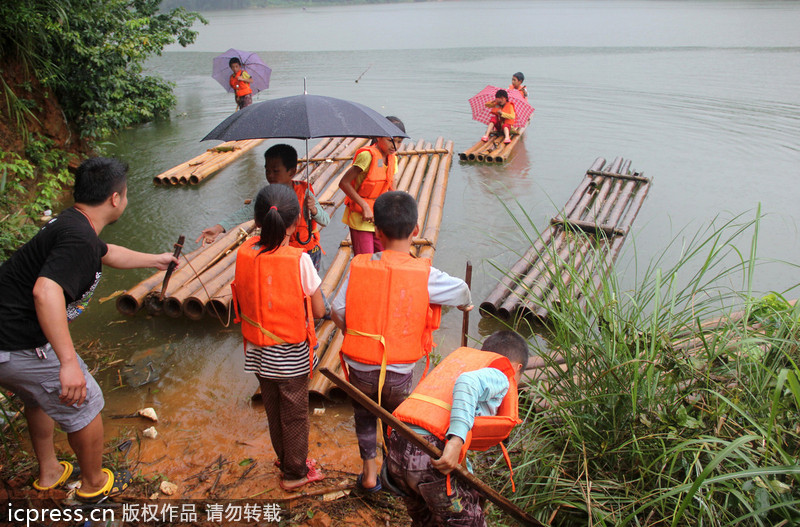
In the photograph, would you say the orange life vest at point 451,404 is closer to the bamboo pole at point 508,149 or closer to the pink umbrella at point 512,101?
the bamboo pole at point 508,149

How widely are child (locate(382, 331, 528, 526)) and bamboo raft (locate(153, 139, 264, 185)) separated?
6164 mm

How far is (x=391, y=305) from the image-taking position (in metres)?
2.50

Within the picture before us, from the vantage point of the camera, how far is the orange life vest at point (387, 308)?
98.1 inches

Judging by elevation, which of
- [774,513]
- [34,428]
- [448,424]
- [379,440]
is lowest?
[379,440]

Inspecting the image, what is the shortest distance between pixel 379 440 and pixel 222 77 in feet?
29.7

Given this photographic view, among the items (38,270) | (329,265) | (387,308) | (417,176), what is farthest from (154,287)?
(417,176)

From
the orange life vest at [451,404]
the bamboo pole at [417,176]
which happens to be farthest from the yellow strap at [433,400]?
the bamboo pole at [417,176]

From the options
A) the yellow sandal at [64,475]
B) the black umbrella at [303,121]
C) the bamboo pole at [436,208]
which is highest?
the black umbrella at [303,121]

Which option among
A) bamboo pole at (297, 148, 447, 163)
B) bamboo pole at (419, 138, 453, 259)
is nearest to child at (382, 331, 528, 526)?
bamboo pole at (419, 138, 453, 259)

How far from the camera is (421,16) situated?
1620 inches

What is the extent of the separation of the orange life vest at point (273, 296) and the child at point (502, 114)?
7.57 meters

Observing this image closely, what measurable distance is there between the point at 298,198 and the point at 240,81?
24.1 feet

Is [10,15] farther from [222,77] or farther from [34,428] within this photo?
[34,428]

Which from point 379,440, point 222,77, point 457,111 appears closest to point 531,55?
point 457,111
